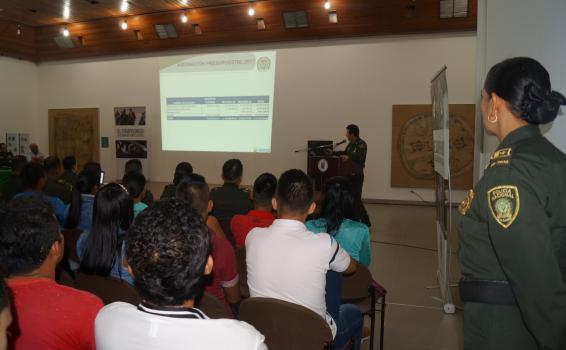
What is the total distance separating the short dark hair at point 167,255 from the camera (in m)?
0.92

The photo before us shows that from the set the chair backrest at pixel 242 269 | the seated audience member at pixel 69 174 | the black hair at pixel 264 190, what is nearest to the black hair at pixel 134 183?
the black hair at pixel 264 190

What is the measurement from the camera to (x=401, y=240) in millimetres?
5629

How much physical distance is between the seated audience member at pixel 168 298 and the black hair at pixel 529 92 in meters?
1.03

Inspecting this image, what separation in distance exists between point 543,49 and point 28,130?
12521 millimetres

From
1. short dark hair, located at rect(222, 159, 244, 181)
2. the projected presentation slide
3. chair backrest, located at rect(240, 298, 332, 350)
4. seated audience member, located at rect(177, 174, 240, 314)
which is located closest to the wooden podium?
the projected presentation slide

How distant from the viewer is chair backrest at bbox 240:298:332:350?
1538 mm

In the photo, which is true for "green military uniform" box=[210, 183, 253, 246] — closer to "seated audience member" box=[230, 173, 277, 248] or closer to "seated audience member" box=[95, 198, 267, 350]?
"seated audience member" box=[230, 173, 277, 248]

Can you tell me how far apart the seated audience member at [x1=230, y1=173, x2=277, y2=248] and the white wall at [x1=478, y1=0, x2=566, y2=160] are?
1.57 m

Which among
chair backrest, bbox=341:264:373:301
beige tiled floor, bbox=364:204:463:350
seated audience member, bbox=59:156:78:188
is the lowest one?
beige tiled floor, bbox=364:204:463:350

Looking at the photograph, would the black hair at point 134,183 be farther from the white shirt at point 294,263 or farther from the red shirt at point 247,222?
the white shirt at point 294,263

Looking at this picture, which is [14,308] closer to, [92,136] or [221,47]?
[221,47]

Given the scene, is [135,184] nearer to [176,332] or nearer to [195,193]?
[195,193]

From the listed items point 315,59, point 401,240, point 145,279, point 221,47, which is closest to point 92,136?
point 221,47

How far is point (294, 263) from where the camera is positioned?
1.71 metres
